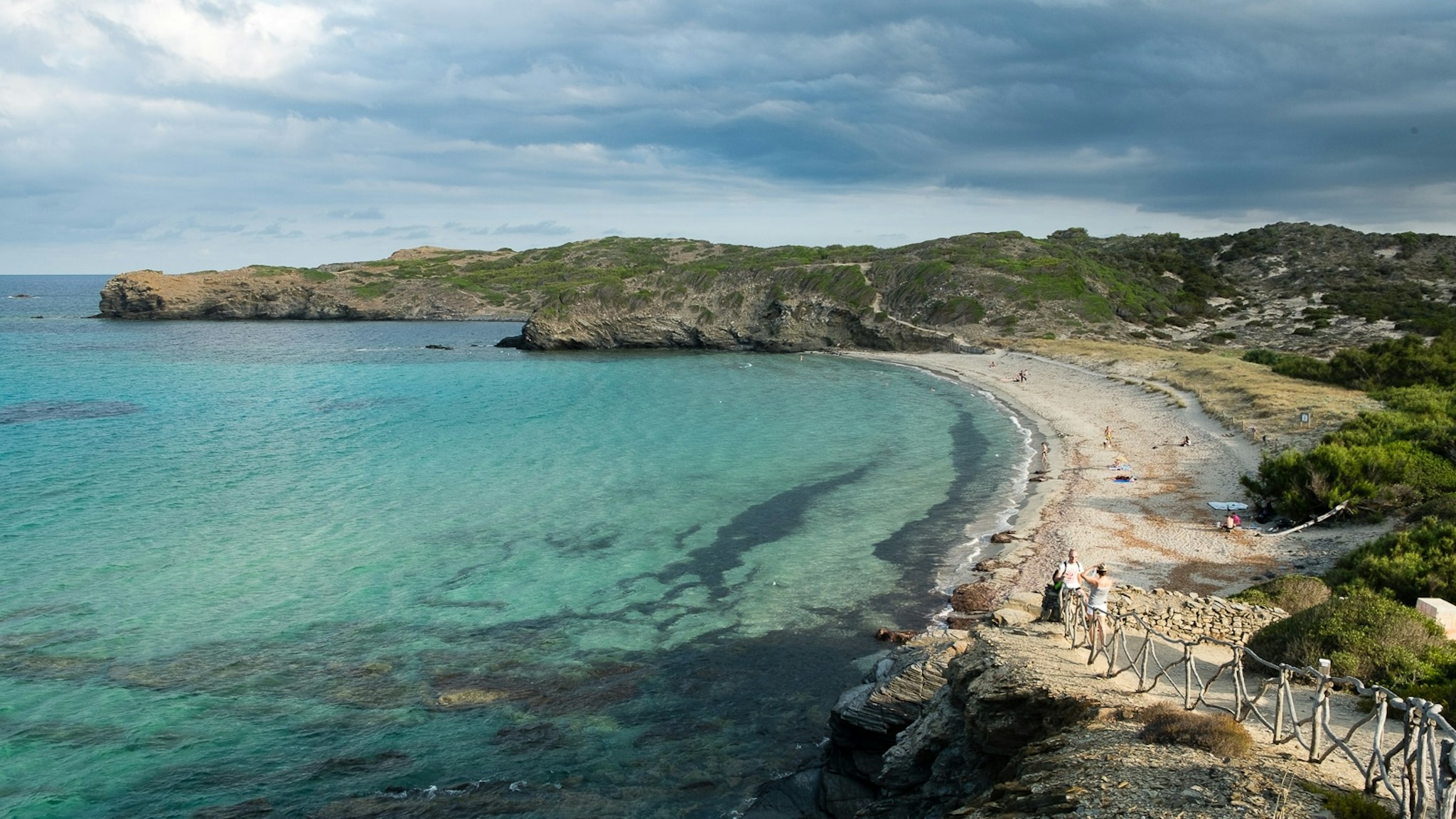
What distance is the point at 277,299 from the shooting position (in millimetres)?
133125

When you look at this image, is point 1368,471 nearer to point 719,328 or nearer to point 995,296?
point 995,296

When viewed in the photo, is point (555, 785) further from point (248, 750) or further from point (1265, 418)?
point (1265, 418)

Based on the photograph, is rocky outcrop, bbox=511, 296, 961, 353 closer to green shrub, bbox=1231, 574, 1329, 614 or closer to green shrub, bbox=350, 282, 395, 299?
green shrub, bbox=350, 282, 395, 299

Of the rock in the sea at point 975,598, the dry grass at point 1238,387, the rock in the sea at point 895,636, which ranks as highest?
the dry grass at point 1238,387

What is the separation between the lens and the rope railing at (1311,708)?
6938mm

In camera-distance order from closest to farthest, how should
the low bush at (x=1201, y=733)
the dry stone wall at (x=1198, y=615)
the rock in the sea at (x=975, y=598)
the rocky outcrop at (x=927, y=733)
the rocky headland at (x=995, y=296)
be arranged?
the low bush at (x=1201, y=733) → the rocky outcrop at (x=927, y=733) → the dry stone wall at (x=1198, y=615) → the rock in the sea at (x=975, y=598) → the rocky headland at (x=995, y=296)

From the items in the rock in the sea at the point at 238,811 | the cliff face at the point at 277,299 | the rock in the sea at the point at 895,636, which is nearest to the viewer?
the rock in the sea at the point at 238,811

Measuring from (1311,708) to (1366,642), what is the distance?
6.52ft

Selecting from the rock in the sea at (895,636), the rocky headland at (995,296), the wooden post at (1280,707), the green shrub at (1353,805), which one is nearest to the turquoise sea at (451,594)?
the rock in the sea at (895,636)

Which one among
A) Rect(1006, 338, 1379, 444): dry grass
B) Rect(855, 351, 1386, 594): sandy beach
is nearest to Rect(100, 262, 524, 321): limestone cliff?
Rect(1006, 338, 1379, 444): dry grass

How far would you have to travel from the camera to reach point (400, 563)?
75.9 ft

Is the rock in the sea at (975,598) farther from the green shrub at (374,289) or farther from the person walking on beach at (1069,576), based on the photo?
the green shrub at (374,289)

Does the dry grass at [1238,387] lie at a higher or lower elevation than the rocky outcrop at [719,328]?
lower

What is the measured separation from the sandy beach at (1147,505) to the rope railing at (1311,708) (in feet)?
22.8
